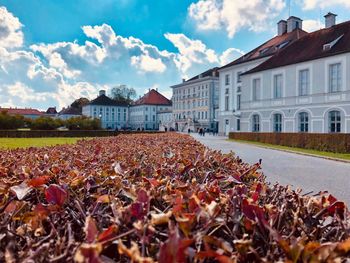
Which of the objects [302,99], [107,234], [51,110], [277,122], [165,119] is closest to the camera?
[107,234]

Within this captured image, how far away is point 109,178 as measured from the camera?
7.39 ft

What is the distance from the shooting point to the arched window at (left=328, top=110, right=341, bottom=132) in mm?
35906

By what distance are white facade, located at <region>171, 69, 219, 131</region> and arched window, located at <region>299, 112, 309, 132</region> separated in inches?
1910

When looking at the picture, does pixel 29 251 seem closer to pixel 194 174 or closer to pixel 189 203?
pixel 189 203

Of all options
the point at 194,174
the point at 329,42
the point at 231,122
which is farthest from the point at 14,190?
the point at 231,122

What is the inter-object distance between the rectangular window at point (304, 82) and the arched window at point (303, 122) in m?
2.37

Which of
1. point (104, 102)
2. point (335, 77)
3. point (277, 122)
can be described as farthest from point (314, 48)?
point (104, 102)

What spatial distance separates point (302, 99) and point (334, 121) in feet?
16.0

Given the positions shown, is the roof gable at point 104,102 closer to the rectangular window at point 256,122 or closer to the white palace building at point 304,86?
the white palace building at point 304,86

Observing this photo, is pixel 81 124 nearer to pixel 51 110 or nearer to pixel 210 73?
pixel 210 73

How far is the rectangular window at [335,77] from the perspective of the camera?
36219 mm

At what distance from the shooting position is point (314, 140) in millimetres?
27016

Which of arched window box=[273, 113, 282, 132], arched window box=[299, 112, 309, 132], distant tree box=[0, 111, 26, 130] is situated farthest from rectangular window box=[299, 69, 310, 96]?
distant tree box=[0, 111, 26, 130]

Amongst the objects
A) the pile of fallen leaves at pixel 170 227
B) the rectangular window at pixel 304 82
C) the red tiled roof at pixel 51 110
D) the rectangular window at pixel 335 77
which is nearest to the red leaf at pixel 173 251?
the pile of fallen leaves at pixel 170 227
